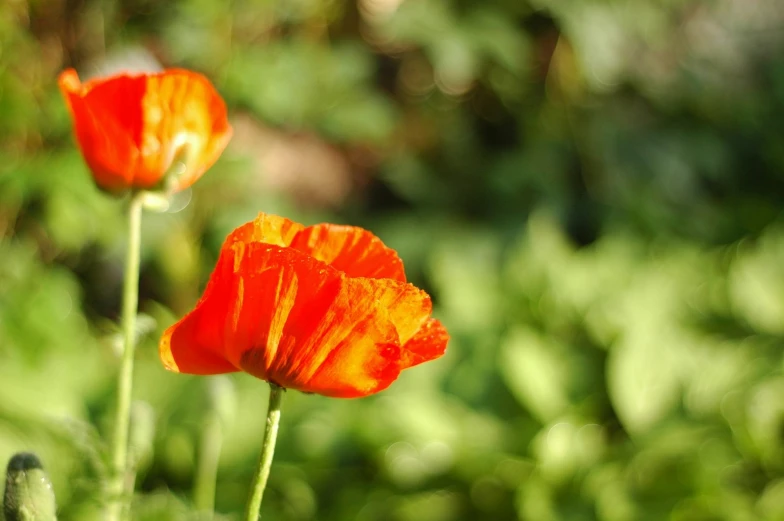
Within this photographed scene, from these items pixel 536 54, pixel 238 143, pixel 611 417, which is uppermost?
pixel 536 54

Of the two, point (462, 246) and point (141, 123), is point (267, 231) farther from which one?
point (462, 246)

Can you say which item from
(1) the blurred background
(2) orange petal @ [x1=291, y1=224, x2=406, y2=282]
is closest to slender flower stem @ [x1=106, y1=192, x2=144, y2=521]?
(1) the blurred background

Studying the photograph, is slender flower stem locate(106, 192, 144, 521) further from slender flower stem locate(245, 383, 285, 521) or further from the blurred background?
slender flower stem locate(245, 383, 285, 521)

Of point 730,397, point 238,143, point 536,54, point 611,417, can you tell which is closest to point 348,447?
point 611,417

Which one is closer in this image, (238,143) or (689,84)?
(238,143)

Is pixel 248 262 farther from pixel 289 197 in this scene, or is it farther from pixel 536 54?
pixel 536 54

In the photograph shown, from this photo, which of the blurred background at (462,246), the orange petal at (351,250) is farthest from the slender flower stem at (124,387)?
the orange petal at (351,250)
